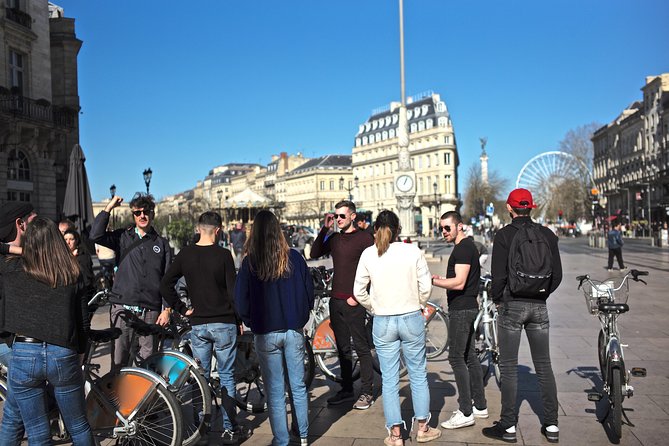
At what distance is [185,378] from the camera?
502 centimetres

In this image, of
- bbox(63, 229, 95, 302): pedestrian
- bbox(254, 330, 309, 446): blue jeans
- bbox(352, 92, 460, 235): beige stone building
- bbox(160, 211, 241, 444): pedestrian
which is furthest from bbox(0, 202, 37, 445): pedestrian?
bbox(352, 92, 460, 235): beige stone building

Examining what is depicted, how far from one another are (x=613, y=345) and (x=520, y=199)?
5.08 feet

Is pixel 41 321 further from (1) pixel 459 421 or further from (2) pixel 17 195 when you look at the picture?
(2) pixel 17 195

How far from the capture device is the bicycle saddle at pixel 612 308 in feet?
17.3

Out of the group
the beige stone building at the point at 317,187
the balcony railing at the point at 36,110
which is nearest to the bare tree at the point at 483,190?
the beige stone building at the point at 317,187

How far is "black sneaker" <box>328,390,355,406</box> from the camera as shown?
6348mm

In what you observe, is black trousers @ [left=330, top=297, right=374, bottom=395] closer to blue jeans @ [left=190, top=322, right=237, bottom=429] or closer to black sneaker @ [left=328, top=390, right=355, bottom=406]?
black sneaker @ [left=328, top=390, right=355, bottom=406]

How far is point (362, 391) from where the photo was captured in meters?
6.31

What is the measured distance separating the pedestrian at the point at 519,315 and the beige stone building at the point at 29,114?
22.8 m

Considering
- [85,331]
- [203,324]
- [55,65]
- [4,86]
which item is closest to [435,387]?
[203,324]

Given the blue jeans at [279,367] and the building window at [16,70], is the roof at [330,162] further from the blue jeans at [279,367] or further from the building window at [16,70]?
the blue jeans at [279,367]

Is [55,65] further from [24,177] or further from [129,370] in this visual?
[129,370]

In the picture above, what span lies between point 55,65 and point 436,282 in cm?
3061

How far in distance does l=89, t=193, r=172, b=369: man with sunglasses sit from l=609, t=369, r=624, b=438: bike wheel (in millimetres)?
3982
